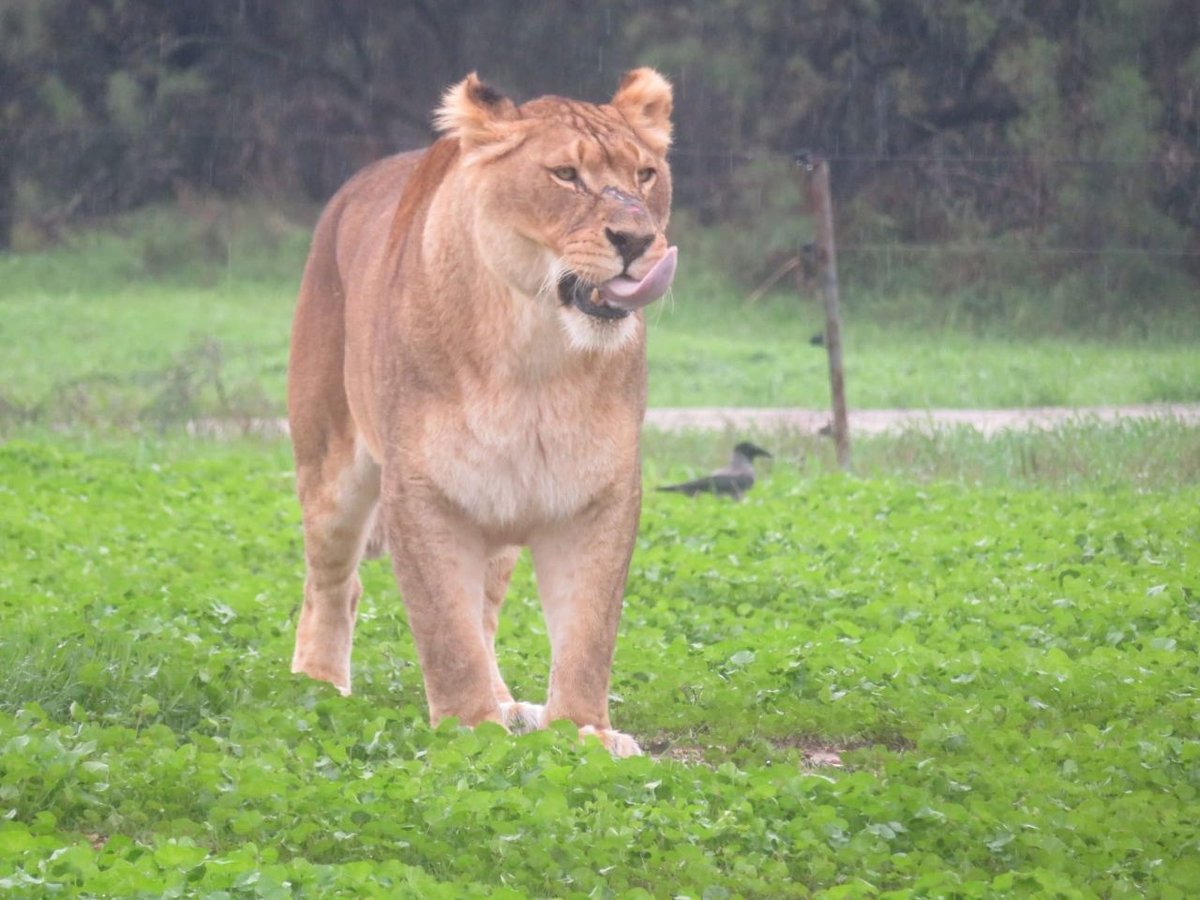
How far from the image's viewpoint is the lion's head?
193 inches

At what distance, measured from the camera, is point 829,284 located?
449 inches

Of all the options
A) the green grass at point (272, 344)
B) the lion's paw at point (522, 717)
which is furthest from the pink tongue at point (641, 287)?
the green grass at point (272, 344)

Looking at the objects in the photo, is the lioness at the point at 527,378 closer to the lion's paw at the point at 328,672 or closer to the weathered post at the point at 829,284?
the lion's paw at the point at 328,672

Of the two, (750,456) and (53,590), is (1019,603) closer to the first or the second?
(53,590)

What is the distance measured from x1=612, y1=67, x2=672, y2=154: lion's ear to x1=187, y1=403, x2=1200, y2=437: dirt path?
22.6ft

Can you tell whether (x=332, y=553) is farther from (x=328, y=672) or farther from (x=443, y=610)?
(x=443, y=610)

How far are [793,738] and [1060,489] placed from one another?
203 inches

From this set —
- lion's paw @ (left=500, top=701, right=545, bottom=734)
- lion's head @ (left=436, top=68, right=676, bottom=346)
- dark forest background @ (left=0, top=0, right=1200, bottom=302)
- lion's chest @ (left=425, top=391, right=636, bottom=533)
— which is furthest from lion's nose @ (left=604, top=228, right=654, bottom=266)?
dark forest background @ (left=0, top=0, right=1200, bottom=302)

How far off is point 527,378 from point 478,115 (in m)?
0.69

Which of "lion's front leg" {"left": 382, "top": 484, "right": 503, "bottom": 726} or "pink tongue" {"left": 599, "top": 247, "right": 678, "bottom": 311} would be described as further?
"lion's front leg" {"left": 382, "top": 484, "right": 503, "bottom": 726}

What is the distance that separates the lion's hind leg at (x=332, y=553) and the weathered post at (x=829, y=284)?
533 cm

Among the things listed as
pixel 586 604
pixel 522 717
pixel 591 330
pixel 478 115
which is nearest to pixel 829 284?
pixel 522 717

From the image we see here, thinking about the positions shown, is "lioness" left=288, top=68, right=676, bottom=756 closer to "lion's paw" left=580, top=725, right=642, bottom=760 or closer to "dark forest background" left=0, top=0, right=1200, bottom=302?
"lion's paw" left=580, top=725, right=642, bottom=760

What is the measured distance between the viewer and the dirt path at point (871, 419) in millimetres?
12477
